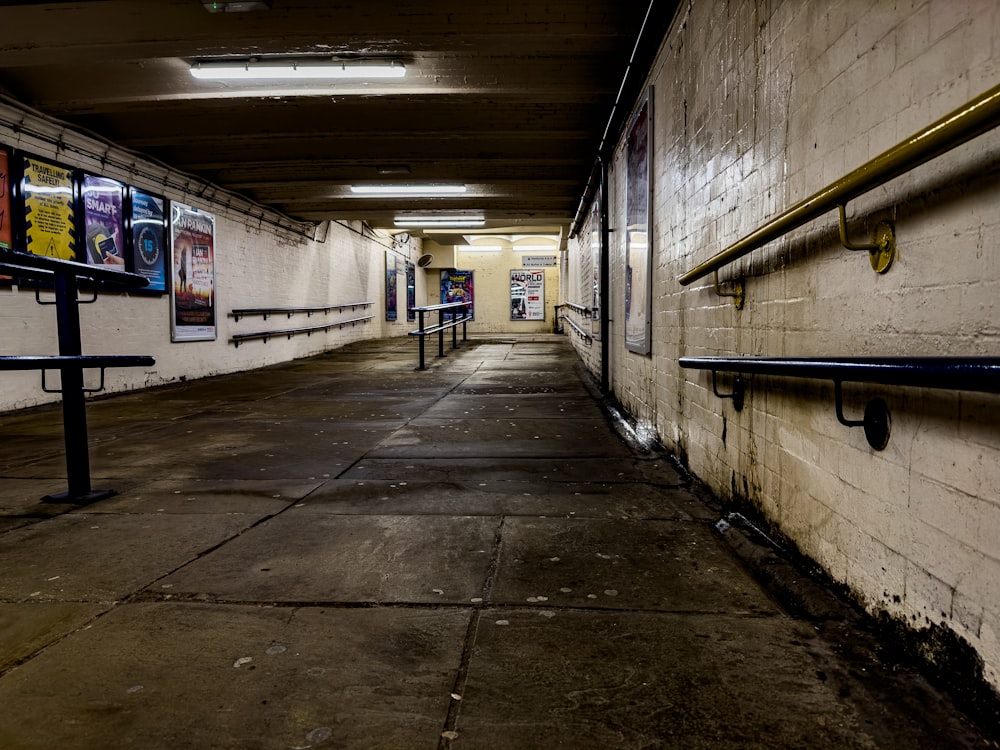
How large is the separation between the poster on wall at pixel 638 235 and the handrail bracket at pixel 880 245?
9.19 ft

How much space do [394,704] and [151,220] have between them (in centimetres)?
810

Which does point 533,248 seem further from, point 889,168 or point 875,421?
point 889,168

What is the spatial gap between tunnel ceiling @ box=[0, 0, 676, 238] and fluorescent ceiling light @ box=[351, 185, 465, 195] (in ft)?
3.65

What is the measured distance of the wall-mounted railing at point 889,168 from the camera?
1035 millimetres

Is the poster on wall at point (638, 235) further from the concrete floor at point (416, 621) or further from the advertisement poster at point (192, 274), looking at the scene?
the advertisement poster at point (192, 274)

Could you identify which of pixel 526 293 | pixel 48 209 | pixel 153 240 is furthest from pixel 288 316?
pixel 526 293

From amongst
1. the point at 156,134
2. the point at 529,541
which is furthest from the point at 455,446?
the point at 156,134

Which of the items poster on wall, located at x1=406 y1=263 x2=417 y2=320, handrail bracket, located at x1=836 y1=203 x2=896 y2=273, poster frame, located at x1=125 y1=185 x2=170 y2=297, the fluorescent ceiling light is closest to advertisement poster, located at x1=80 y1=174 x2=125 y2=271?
poster frame, located at x1=125 y1=185 x2=170 y2=297

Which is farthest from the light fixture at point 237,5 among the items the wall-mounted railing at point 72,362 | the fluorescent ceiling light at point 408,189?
the fluorescent ceiling light at point 408,189

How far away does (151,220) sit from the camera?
7605 mm

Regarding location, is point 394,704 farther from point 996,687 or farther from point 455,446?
point 455,446

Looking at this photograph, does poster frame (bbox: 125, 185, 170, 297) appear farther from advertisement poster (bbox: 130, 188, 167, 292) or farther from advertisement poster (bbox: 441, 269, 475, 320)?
advertisement poster (bbox: 441, 269, 475, 320)

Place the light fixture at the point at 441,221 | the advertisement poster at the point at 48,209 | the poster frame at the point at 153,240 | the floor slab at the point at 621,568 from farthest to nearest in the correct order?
1. the light fixture at the point at 441,221
2. the poster frame at the point at 153,240
3. the advertisement poster at the point at 48,209
4. the floor slab at the point at 621,568

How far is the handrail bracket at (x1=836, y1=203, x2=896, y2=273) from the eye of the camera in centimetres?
153
